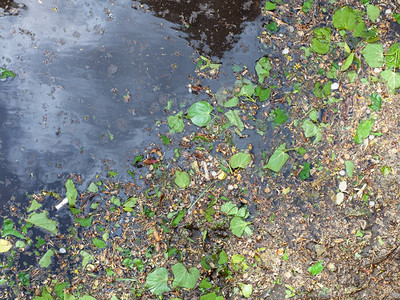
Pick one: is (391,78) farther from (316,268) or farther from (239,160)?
(316,268)

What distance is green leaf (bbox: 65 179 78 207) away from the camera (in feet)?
6.14

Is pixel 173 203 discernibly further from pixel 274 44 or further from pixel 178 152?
pixel 274 44

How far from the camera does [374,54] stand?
6.32ft

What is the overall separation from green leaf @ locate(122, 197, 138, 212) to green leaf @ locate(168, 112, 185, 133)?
514 millimetres

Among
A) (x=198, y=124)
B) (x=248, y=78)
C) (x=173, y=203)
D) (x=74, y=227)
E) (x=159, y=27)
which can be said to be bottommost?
(x=74, y=227)

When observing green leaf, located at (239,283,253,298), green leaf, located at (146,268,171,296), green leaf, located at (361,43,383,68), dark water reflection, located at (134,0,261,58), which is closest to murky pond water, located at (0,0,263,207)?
dark water reflection, located at (134,0,261,58)

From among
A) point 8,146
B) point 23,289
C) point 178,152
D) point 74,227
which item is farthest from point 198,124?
point 23,289

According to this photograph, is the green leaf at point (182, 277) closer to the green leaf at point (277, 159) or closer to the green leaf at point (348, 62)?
the green leaf at point (277, 159)

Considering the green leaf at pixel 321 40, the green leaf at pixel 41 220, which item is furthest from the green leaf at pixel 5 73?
the green leaf at pixel 321 40

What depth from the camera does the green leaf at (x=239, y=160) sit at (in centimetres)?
189

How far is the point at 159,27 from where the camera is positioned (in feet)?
6.19

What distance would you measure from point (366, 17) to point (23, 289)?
2819 millimetres

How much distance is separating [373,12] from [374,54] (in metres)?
0.28

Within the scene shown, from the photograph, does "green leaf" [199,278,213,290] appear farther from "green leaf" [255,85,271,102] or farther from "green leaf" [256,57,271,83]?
"green leaf" [256,57,271,83]
